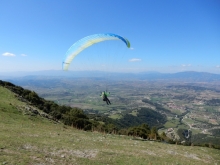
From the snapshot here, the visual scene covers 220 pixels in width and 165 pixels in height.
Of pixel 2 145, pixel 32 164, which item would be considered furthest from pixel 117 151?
pixel 2 145

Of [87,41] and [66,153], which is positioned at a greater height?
[87,41]

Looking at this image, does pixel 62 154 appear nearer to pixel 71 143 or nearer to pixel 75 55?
pixel 71 143

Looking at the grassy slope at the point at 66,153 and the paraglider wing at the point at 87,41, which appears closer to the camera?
the grassy slope at the point at 66,153

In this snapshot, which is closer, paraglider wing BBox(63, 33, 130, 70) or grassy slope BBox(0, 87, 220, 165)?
grassy slope BBox(0, 87, 220, 165)

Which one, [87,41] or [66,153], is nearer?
[66,153]

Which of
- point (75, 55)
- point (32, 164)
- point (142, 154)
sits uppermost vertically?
point (75, 55)

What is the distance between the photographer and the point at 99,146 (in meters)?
15.3

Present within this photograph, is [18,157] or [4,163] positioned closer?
[4,163]

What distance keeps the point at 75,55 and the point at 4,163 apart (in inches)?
606

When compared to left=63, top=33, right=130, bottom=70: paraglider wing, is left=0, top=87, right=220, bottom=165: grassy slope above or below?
below

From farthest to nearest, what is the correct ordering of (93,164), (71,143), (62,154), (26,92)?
(26,92), (71,143), (62,154), (93,164)

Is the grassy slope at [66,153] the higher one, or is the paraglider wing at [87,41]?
the paraglider wing at [87,41]

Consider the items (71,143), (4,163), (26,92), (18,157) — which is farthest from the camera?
(26,92)

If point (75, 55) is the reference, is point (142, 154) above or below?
below
